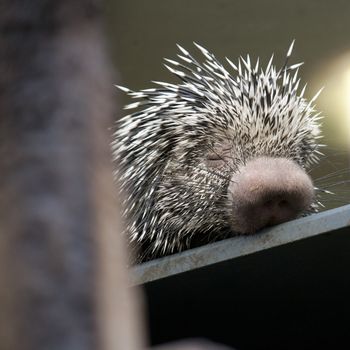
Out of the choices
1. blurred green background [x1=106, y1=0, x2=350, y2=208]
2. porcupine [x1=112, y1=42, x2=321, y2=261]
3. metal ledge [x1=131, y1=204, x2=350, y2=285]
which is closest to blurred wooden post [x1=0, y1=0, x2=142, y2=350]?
metal ledge [x1=131, y1=204, x2=350, y2=285]

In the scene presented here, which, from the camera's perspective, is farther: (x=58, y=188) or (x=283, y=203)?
(x=283, y=203)

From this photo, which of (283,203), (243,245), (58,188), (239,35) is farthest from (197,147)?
(58,188)

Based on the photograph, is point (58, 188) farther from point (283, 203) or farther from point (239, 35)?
point (239, 35)

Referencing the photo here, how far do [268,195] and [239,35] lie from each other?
92.3 inches

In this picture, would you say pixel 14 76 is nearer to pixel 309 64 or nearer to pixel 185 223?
pixel 185 223

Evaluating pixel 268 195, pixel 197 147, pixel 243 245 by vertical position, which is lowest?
pixel 243 245

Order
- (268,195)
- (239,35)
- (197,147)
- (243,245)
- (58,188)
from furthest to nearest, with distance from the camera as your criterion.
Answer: (239,35) < (197,147) < (268,195) < (243,245) < (58,188)

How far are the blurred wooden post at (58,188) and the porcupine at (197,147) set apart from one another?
1.87m

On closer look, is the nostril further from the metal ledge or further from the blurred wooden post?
the blurred wooden post

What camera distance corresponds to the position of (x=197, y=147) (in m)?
3.03

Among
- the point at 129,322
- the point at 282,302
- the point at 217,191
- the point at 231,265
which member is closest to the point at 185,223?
the point at 217,191

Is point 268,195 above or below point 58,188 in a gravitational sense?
above

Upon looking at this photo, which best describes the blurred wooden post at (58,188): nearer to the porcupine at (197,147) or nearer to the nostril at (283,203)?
the nostril at (283,203)

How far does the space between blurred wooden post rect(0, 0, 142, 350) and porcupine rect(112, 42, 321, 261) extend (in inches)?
73.7
